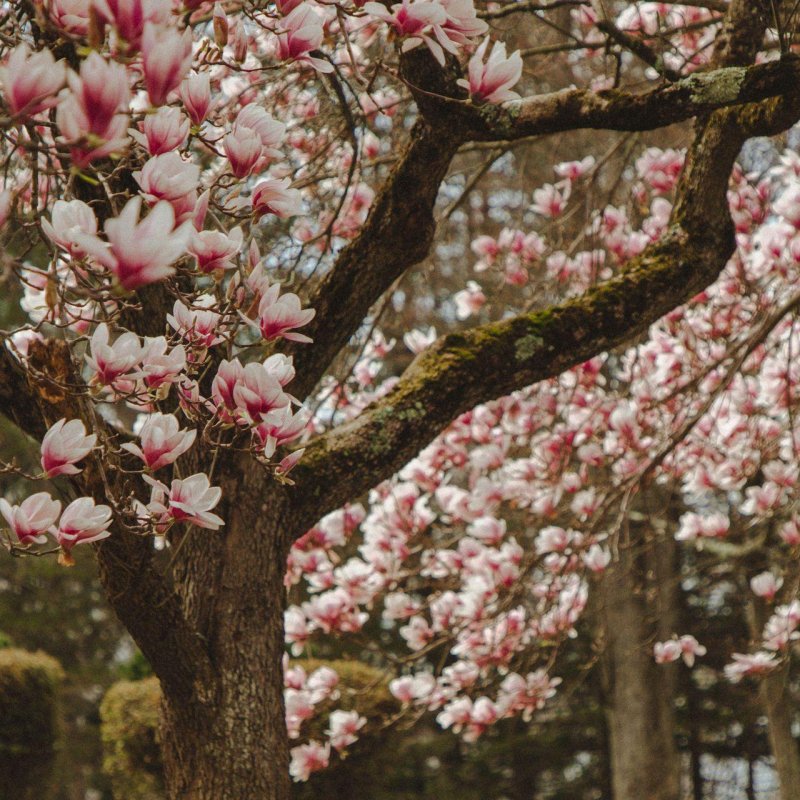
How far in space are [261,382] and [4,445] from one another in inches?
350

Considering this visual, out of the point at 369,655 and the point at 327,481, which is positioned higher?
the point at 369,655

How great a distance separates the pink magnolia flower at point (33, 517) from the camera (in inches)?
50.0

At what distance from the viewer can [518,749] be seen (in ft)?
30.2

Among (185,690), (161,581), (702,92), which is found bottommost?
(185,690)

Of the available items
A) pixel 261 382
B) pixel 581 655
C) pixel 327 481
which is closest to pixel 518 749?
pixel 581 655

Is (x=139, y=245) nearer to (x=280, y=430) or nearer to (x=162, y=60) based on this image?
(x=162, y=60)

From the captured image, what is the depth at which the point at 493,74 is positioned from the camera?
57.1 inches

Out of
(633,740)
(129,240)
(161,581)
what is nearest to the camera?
(129,240)

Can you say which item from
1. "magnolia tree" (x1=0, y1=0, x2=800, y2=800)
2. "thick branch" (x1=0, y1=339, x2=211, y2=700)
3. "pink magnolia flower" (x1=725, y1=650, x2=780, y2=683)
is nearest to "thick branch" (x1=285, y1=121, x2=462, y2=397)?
"magnolia tree" (x1=0, y1=0, x2=800, y2=800)

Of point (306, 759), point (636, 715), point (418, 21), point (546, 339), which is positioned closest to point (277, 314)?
point (418, 21)

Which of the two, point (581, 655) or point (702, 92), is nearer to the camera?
point (702, 92)

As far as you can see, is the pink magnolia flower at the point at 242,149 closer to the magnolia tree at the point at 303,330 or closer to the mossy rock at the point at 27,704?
the magnolia tree at the point at 303,330

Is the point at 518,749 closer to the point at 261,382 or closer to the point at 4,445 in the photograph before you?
the point at 4,445

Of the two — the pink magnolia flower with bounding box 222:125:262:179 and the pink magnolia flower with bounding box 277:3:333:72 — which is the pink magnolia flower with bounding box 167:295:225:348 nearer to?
the pink magnolia flower with bounding box 222:125:262:179
